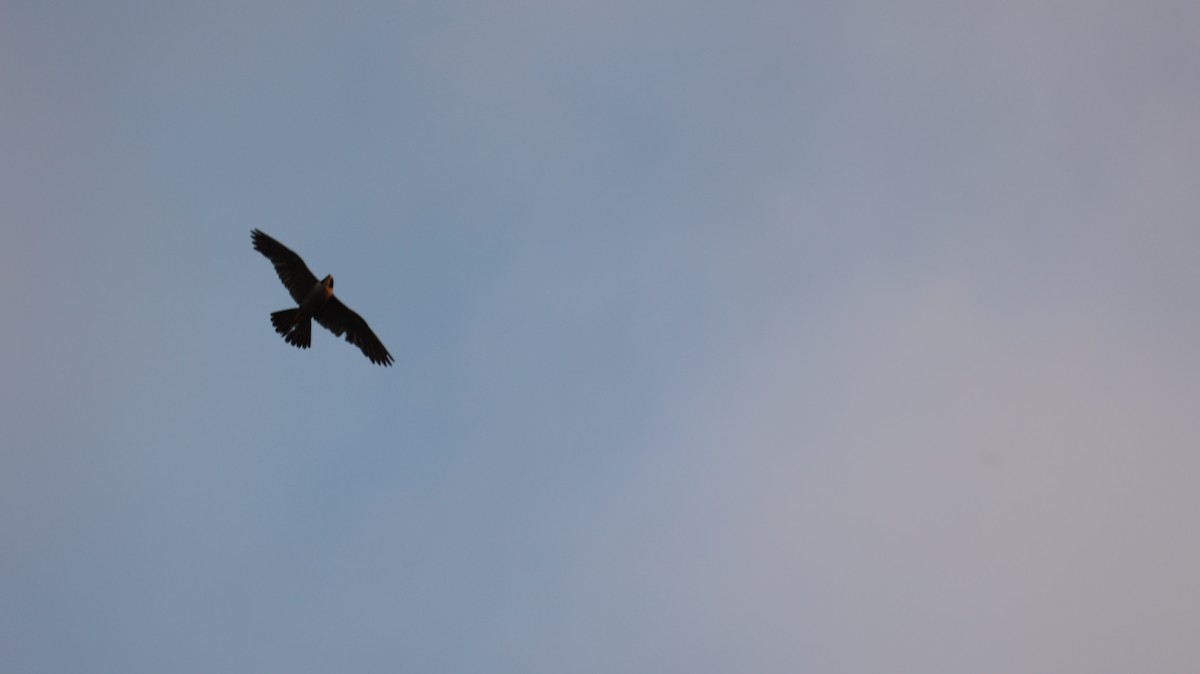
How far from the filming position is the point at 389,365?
3066 cm

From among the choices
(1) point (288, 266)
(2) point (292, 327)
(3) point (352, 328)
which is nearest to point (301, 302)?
(2) point (292, 327)

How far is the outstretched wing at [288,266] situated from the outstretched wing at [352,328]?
73 centimetres

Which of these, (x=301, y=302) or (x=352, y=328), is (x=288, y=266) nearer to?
(x=301, y=302)

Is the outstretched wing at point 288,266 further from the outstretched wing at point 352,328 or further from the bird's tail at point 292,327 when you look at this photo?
the outstretched wing at point 352,328

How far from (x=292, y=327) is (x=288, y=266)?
5.14 ft

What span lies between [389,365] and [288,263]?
3.99 m

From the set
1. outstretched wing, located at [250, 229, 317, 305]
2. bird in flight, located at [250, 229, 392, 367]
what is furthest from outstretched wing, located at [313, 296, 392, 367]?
outstretched wing, located at [250, 229, 317, 305]

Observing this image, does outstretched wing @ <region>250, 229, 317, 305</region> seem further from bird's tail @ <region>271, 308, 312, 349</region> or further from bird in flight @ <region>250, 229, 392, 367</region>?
bird's tail @ <region>271, 308, 312, 349</region>

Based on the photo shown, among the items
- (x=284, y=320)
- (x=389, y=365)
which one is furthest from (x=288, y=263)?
(x=389, y=365)

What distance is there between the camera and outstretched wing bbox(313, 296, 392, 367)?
29672 mm

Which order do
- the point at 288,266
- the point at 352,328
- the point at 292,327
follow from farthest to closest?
the point at 352,328 < the point at 292,327 < the point at 288,266

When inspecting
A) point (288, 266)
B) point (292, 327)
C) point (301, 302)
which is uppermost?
point (288, 266)

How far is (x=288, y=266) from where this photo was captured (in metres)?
28.6

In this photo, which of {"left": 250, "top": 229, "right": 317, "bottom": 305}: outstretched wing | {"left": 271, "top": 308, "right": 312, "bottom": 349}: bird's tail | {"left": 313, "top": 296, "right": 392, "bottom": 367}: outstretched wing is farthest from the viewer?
{"left": 313, "top": 296, "right": 392, "bottom": 367}: outstretched wing
